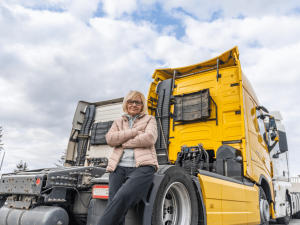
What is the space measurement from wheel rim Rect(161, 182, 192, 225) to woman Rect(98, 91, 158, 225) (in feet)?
2.39

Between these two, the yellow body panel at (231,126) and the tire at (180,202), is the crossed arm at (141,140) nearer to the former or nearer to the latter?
the tire at (180,202)

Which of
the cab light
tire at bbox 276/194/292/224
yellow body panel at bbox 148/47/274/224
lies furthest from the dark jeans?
tire at bbox 276/194/292/224

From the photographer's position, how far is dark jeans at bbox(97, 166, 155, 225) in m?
1.98

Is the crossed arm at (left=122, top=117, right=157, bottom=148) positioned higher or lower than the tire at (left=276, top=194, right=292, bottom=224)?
higher

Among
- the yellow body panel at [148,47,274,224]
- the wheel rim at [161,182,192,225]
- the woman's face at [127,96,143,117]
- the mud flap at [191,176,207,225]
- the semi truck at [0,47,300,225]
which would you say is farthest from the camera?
the yellow body panel at [148,47,274,224]

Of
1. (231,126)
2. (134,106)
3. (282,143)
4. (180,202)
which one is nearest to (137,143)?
(134,106)

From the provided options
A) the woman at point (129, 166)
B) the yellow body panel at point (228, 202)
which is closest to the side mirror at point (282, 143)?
the yellow body panel at point (228, 202)

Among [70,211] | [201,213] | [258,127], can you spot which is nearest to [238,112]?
[258,127]

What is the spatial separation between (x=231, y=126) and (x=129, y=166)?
3.19 meters

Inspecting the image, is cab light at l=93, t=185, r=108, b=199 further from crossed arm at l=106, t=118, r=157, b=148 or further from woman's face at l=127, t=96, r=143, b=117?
woman's face at l=127, t=96, r=143, b=117

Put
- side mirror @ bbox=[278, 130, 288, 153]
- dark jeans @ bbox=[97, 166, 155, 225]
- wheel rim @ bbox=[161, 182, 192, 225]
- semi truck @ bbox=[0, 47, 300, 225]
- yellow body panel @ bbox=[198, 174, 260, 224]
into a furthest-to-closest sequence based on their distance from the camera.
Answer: side mirror @ bbox=[278, 130, 288, 153]
yellow body panel @ bbox=[198, 174, 260, 224]
wheel rim @ bbox=[161, 182, 192, 225]
semi truck @ bbox=[0, 47, 300, 225]
dark jeans @ bbox=[97, 166, 155, 225]

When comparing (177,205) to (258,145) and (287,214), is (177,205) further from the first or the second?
Answer: (287,214)

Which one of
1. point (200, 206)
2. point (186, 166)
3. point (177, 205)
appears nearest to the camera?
point (177, 205)

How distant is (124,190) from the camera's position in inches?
79.9
